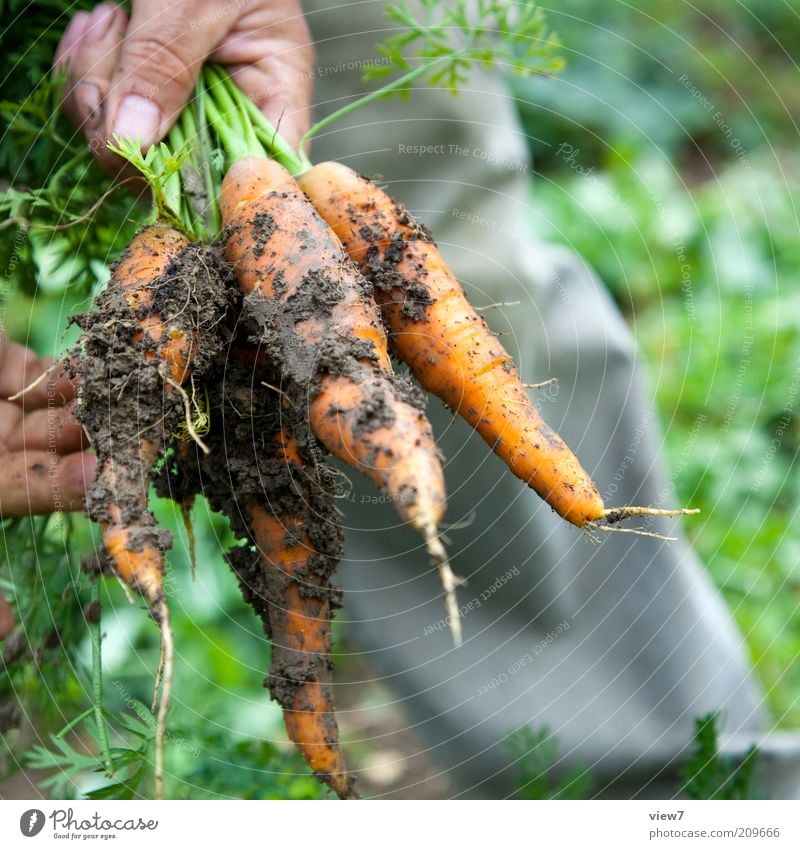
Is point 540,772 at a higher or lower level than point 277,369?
lower

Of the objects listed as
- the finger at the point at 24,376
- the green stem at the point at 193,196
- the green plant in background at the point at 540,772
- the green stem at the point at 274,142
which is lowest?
the green plant in background at the point at 540,772

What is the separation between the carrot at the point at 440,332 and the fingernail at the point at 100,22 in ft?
1.14

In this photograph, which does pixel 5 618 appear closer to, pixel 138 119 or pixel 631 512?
pixel 138 119

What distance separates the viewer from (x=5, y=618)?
1.06 meters

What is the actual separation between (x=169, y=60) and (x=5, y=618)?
2.33 feet

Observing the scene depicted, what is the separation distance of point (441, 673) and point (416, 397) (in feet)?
2.87

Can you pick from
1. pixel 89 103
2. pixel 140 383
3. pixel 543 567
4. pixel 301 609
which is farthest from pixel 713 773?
pixel 89 103

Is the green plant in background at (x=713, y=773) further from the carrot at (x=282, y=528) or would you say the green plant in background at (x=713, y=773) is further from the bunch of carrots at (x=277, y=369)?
the carrot at (x=282, y=528)

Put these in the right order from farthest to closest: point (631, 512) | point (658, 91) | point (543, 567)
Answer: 1. point (658, 91)
2. point (543, 567)
3. point (631, 512)

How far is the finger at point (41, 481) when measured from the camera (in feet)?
3.32

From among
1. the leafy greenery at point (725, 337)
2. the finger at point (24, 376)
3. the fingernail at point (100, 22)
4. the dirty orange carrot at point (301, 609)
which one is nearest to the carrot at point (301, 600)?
the dirty orange carrot at point (301, 609)

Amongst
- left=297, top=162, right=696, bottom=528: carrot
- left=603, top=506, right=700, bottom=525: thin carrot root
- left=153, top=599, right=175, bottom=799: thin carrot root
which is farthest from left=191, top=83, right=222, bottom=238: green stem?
left=603, top=506, right=700, bottom=525: thin carrot root

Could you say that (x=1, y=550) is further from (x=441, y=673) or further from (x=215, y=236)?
(x=441, y=673)

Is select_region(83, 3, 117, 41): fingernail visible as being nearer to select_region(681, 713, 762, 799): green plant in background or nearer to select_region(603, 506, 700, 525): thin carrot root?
select_region(603, 506, 700, 525): thin carrot root
